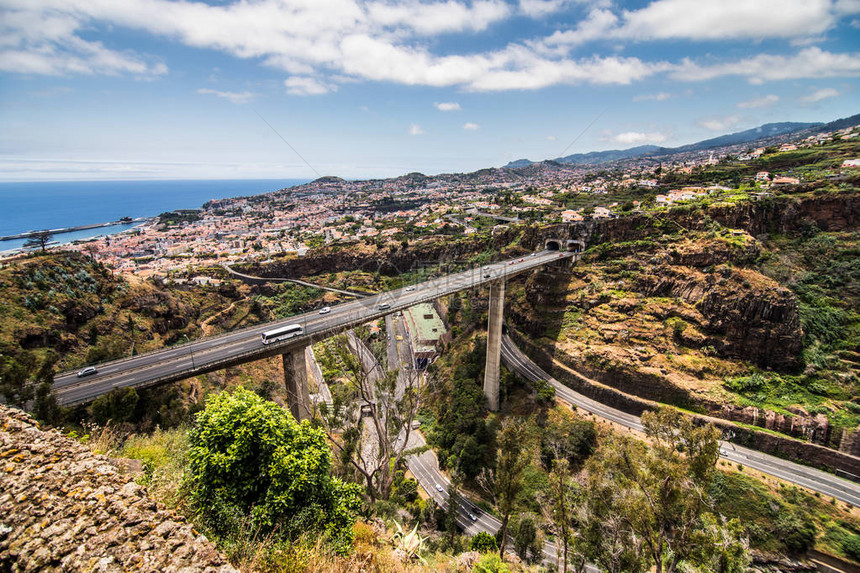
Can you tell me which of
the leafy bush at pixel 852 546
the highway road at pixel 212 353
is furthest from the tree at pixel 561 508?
the leafy bush at pixel 852 546

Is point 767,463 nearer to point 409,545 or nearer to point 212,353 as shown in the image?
point 409,545

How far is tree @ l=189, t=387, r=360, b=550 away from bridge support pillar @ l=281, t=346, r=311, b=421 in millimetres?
15142

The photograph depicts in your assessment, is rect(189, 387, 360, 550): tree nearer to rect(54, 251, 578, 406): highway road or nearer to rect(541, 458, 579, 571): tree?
rect(541, 458, 579, 571): tree

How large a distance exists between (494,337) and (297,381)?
20166 millimetres

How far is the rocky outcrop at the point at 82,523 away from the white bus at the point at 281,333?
57.2 feet

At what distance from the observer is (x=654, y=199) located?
5562cm

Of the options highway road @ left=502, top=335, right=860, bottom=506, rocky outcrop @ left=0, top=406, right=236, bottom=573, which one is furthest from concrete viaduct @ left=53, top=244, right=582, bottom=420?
rocky outcrop @ left=0, top=406, right=236, bottom=573

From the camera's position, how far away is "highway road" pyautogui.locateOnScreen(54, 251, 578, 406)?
20.2 m

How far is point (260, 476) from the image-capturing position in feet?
28.1

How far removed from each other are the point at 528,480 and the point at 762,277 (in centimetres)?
3192

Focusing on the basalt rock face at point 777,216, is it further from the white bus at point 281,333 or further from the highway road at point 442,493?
the white bus at point 281,333

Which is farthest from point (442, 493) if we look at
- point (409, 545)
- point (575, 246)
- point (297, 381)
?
point (575, 246)

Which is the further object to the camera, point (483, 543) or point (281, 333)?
point (281, 333)

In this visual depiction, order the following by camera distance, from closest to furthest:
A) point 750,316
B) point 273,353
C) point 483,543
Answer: point 483,543 < point 273,353 < point 750,316
